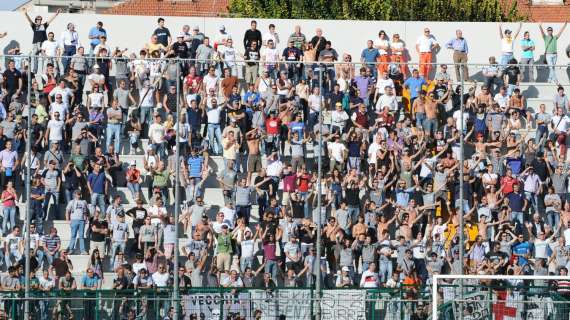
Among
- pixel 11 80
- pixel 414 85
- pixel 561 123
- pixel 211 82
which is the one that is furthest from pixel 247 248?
pixel 561 123

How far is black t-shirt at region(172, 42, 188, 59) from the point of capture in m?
34.2

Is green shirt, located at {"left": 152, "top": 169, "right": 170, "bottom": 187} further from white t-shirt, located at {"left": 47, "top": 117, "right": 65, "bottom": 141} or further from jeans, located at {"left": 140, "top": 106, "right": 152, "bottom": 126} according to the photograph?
white t-shirt, located at {"left": 47, "top": 117, "right": 65, "bottom": 141}

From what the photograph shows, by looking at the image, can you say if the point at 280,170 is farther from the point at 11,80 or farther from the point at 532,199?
the point at 11,80

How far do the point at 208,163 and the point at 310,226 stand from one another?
8.23 feet

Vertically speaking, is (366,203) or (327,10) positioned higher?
(327,10)

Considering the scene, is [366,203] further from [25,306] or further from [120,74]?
[25,306]

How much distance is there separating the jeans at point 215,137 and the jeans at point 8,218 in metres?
4.16

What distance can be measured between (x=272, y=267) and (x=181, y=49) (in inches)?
251

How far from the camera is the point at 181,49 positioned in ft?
112

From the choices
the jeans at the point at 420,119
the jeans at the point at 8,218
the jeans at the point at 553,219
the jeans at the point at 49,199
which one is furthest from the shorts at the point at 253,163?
the jeans at the point at 553,219

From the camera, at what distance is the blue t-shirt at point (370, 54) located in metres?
35.2

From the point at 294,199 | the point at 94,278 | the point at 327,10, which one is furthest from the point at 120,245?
the point at 327,10

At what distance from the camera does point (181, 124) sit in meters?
31.0

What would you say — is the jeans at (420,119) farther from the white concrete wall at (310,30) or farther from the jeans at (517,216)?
the white concrete wall at (310,30)
